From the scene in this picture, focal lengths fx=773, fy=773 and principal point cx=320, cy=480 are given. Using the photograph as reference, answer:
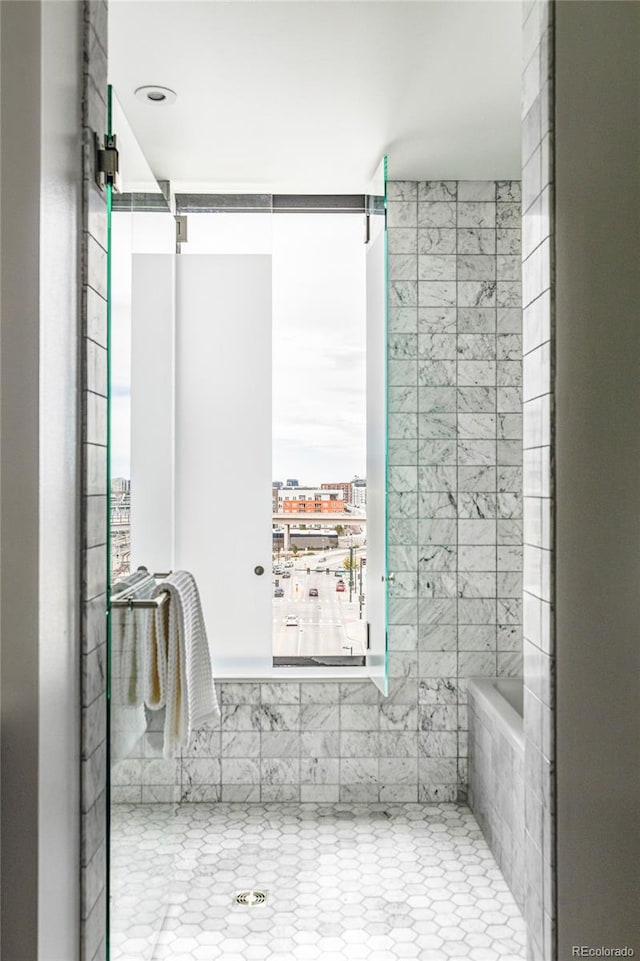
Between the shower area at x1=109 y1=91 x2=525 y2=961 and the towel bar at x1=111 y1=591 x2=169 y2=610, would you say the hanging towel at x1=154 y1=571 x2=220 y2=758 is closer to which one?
the towel bar at x1=111 y1=591 x2=169 y2=610

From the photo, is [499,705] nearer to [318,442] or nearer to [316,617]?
[316,617]

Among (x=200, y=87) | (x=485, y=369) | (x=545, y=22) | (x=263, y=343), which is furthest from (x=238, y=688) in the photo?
(x=545, y=22)

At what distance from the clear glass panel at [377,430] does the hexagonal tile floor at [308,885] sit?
0.63m

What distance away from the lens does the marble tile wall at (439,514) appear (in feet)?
11.0

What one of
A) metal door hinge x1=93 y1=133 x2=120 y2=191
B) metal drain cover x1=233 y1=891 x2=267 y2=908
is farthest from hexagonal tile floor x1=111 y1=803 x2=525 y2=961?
metal door hinge x1=93 y1=133 x2=120 y2=191

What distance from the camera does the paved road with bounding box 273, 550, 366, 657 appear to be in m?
3.49

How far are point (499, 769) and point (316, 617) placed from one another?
106cm

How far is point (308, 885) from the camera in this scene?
8.75 ft

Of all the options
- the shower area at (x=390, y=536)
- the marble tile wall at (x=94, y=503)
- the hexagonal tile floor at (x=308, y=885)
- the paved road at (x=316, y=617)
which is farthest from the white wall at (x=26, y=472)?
the paved road at (x=316, y=617)

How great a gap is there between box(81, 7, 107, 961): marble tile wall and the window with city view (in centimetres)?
198

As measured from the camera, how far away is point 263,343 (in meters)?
3.46

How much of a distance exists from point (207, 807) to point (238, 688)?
0.51 metres

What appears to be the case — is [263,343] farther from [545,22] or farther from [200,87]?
[545,22]

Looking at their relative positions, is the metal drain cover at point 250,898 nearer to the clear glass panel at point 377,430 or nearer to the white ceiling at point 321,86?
the clear glass panel at point 377,430
